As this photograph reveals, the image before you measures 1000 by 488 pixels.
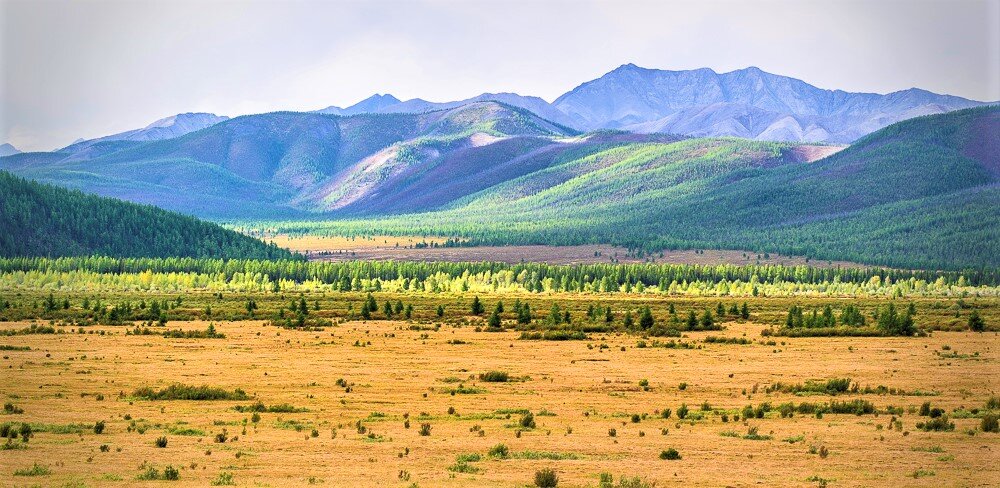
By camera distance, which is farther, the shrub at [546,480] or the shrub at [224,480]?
the shrub at [224,480]

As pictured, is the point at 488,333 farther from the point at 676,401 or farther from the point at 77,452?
the point at 77,452

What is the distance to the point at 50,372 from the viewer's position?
74.5 meters

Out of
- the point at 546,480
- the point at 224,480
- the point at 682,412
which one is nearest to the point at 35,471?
the point at 224,480

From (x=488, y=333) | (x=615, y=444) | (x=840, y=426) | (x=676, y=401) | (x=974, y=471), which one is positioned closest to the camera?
(x=974, y=471)

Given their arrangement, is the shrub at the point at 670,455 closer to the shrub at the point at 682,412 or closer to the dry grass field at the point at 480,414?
the dry grass field at the point at 480,414

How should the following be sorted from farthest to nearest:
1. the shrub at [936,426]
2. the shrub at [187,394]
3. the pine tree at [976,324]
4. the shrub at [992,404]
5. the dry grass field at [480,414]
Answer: the pine tree at [976,324], the shrub at [187,394], the shrub at [992,404], the shrub at [936,426], the dry grass field at [480,414]

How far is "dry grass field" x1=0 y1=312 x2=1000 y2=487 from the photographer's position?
1812 inches

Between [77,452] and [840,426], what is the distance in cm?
3047

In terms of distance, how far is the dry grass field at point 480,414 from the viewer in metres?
46.0

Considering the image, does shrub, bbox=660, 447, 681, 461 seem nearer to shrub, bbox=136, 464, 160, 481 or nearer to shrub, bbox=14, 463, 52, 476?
shrub, bbox=136, 464, 160, 481

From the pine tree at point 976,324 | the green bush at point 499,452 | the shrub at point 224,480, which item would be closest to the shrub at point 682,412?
the green bush at point 499,452

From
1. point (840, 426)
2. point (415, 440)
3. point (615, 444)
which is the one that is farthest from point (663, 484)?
point (840, 426)

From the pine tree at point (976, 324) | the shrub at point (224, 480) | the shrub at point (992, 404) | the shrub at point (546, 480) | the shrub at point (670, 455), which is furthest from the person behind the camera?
the pine tree at point (976, 324)

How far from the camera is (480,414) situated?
60.6 m
